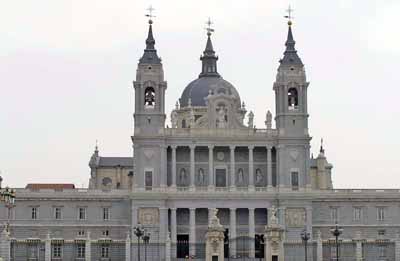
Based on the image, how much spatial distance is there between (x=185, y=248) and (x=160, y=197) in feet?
21.3

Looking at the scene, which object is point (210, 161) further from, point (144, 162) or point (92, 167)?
point (92, 167)

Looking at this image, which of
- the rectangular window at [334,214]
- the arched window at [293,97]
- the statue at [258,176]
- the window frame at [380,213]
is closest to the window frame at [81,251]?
the statue at [258,176]

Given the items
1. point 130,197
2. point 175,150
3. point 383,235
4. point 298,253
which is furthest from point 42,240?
point 383,235

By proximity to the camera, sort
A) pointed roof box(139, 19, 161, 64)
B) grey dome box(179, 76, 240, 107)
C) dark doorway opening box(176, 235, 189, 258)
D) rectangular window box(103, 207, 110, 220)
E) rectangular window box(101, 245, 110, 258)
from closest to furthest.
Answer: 1. rectangular window box(101, 245, 110, 258)
2. dark doorway opening box(176, 235, 189, 258)
3. rectangular window box(103, 207, 110, 220)
4. pointed roof box(139, 19, 161, 64)
5. grey dome box(179, 76, 240, 107)

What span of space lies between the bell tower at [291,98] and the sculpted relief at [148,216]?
1712cm

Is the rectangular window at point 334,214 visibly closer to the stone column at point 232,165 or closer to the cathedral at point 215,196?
the cathedral at point 215,196

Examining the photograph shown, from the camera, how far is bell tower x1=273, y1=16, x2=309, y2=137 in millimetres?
120312

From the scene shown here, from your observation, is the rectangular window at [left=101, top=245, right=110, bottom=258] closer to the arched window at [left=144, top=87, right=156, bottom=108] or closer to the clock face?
the clock face

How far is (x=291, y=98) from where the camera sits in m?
122

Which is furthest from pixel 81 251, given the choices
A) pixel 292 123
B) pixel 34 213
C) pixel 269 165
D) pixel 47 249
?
pixel 292 123

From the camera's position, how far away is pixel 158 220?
384 ft

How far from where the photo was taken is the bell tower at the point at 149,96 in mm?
119312

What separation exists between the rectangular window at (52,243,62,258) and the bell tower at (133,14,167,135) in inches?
611

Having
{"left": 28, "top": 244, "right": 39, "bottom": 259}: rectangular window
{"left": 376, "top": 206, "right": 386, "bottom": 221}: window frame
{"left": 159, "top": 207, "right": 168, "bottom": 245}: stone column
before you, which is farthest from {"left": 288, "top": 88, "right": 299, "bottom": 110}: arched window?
{"left": 28, "top": 244, "right": 39, "bottom": 259}: rectangular window
